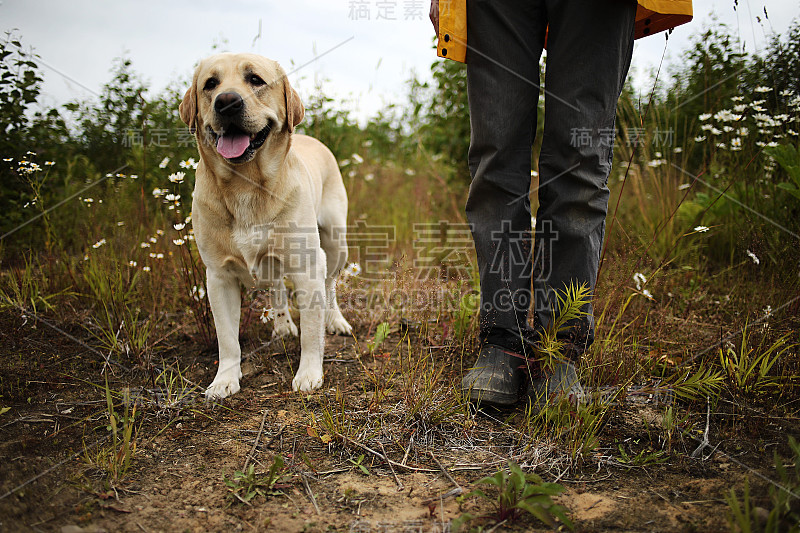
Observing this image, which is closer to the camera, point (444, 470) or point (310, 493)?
point (310, 493)

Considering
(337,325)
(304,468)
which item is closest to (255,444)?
(304,468)

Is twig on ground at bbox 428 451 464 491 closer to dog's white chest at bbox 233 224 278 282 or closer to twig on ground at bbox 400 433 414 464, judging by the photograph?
twig on ground at bbox 400 433 414 464

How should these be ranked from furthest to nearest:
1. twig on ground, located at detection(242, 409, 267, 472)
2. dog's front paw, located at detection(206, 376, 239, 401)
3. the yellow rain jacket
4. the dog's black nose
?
dog's front paw, located at detection(206, 376, 239, 401)
the dog's black nose
the yellow rain jacket
twig on ground, located at detection(242, 409, 267, 472)

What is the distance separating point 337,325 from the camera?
3133 millimetres

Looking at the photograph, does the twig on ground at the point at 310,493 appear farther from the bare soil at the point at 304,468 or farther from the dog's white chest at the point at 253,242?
the dog's white chest at the point at 253,242

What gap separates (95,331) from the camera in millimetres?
2779

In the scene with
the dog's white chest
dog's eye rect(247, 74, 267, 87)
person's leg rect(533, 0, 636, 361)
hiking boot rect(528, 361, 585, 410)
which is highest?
dog's eye rect(247, 74, 267, 87)

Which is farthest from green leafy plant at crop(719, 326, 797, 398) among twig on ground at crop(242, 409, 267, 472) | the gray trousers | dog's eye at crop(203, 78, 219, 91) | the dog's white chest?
dog's eye at crop(203, 78, 219, 91)

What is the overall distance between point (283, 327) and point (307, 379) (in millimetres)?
678

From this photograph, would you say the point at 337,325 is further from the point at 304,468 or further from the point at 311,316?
the point at 304,468

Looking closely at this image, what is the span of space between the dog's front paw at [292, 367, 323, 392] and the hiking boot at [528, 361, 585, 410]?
0.98m

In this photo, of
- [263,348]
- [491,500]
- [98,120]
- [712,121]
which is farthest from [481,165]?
[98,120]

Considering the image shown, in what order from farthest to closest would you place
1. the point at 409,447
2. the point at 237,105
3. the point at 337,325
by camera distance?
the point at 337,325 < the point at 237,105 < the point at 409,447

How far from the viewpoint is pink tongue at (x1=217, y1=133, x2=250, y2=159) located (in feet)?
7.24
